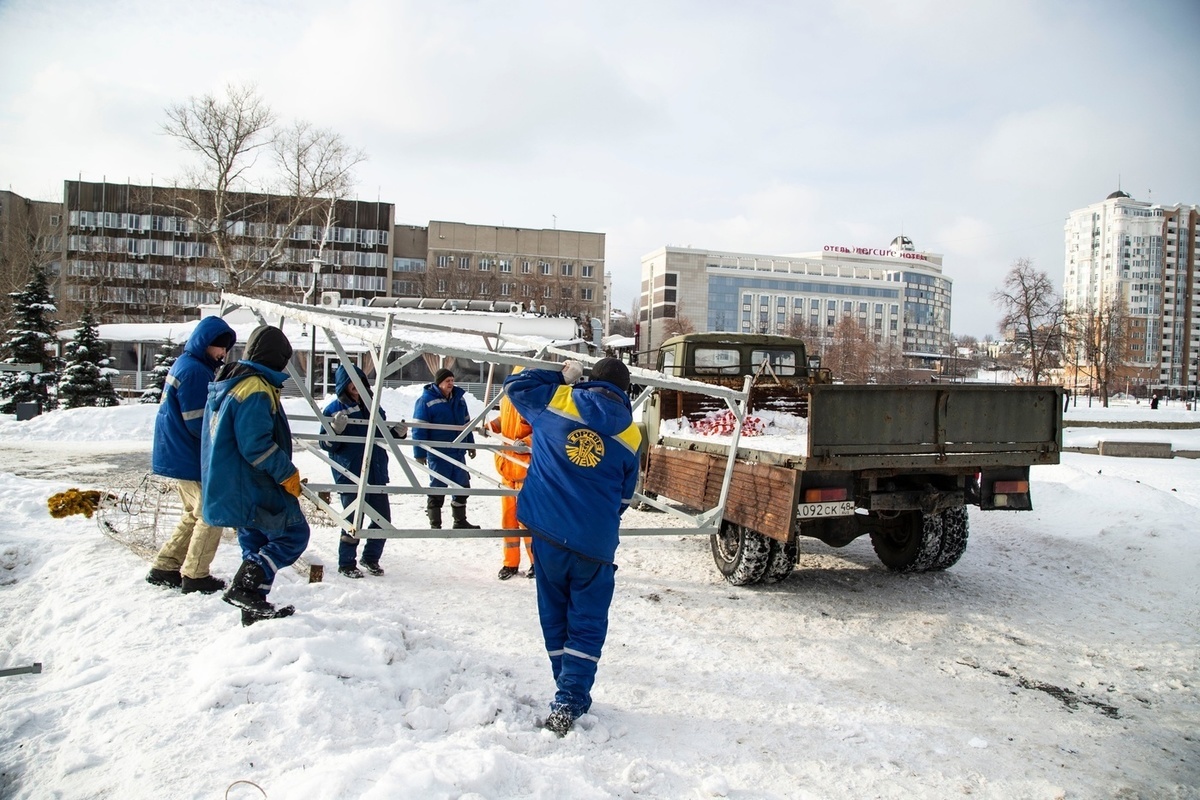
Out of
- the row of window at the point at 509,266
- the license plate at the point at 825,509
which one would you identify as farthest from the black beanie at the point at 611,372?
the row of window at the point at 509,266

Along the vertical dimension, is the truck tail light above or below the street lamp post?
below

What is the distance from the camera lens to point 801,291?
4835 inches

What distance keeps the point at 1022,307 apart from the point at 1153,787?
121 feet

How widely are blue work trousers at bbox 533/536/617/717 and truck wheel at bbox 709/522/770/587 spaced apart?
2.78 m

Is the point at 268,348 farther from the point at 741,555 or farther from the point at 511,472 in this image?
the point at 741,555

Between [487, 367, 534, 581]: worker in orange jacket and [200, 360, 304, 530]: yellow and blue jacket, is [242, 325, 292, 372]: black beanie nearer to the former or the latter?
[200, 360, 304, 530]: yellow and blue jacket

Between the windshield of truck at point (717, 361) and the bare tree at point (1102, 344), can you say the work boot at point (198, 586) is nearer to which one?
the windshield of truck at point (717, 361)

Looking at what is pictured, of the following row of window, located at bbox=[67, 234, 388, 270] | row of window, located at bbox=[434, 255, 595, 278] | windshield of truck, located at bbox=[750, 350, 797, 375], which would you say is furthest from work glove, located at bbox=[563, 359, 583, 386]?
row of window, located at bbox=[434, 255, 595, 278]

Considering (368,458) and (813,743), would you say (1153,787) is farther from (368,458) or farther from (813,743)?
(368,458)

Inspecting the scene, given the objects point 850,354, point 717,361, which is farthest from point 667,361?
point 850,354

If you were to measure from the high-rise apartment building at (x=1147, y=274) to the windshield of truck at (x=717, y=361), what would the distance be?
9804 centimetres

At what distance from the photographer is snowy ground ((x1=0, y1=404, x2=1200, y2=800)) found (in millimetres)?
2914

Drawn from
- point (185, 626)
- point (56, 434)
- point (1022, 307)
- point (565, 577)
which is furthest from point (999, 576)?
point (1022, 307)

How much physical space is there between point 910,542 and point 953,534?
0.38 metres
